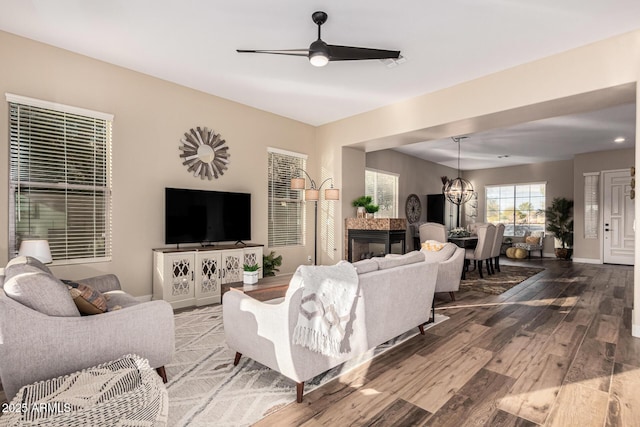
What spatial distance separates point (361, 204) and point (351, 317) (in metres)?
3.92

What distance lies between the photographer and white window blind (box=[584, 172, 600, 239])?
27.3ft

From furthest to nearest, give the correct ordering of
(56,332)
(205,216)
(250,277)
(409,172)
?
(409,172) < (205,216) < (250,277) < (56,332)

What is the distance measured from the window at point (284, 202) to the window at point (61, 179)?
8.10 ft

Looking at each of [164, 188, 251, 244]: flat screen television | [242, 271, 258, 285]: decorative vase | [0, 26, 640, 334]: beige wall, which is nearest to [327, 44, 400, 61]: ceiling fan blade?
[0, 26, 640, 334]: beige wall

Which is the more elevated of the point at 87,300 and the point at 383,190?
the point at 383,190

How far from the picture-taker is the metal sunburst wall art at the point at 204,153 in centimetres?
469

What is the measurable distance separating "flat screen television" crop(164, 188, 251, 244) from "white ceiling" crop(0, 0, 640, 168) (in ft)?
5.11

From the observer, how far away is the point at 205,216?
4707 millimetres

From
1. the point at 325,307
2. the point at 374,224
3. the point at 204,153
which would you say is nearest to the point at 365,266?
Answer: the point at 325,307

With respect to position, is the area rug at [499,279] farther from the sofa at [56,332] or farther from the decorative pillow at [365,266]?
the sofa at [56,332]

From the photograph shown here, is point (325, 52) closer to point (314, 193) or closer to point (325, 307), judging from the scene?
point (325, 307)

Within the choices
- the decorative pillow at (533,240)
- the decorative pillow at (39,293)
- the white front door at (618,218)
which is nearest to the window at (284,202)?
the decorative pillow at (39,293)

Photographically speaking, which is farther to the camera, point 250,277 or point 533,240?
point 533,240

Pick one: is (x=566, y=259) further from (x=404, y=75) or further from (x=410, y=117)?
→ (x=404, y=75)
